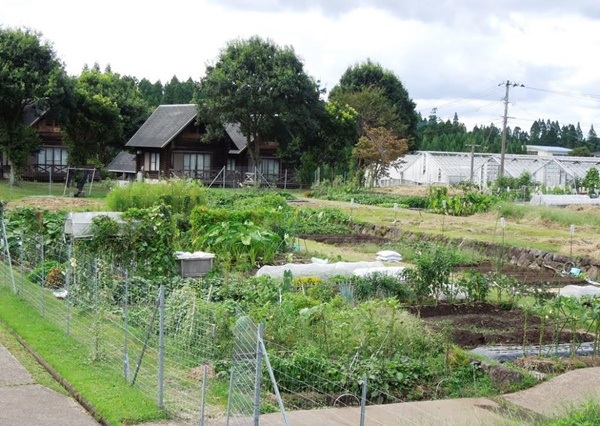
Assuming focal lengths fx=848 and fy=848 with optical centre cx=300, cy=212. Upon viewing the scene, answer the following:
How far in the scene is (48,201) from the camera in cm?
3406

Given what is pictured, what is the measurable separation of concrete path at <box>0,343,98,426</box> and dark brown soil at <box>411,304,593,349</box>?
497cm

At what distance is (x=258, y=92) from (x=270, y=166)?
31.9ft

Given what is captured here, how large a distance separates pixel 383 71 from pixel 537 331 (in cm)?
6243

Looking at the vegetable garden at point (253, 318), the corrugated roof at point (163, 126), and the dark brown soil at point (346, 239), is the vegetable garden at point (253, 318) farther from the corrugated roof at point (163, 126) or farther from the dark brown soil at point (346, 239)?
the corrugated roof at point (163, 126)

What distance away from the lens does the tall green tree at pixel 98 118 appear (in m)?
49.9

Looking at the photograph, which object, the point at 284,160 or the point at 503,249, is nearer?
the point at 503,249

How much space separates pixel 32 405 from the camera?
8688mm

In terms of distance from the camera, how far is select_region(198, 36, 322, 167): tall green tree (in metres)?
48.7

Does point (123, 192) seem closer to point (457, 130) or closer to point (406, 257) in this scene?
point (406, 257)

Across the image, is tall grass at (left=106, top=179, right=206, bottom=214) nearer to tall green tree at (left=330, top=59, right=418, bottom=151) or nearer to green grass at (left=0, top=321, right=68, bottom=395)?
green grass at (left=0, top=321, right=68, bottom=395)

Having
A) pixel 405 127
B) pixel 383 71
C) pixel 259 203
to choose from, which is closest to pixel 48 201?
pixel 259 203

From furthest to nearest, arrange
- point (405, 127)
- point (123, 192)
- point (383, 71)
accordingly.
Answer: point (383, 71)
point (405, 127)
point (123, 192)

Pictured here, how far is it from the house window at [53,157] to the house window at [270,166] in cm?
1288

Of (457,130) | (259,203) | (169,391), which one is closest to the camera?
(169,391)
